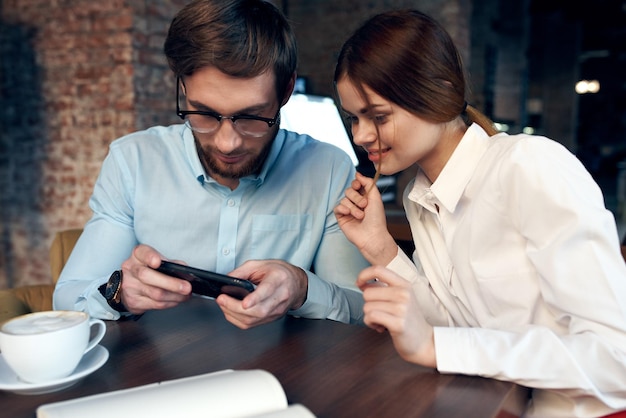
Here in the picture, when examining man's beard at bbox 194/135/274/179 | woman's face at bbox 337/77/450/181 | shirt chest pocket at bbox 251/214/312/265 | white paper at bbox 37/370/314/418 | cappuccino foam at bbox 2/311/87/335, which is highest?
woman's face at bbox 337/77/450/181

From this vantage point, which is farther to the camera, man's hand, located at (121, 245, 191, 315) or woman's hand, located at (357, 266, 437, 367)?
man's hand, located at (121, 245, 191, 315)

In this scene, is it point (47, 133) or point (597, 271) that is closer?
point (597, 271)

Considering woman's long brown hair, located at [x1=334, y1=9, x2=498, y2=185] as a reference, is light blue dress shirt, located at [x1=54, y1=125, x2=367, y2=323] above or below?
below

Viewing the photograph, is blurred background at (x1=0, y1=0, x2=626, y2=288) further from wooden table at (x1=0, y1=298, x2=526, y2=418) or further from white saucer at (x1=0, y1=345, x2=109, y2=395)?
white saucer at (x1=0, y1=345, x2=109, y2=395)

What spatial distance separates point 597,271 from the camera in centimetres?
95

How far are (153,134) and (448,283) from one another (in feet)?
3.28

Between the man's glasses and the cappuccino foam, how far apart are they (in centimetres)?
66

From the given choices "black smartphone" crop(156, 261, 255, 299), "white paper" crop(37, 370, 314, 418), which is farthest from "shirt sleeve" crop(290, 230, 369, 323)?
"white paper" crop(37, 370, 314, 418)

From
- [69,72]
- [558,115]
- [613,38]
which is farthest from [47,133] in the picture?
[613,38]

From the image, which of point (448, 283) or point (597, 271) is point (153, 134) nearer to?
point (448, 283)

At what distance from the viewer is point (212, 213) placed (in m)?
1.56

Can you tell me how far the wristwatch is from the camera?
1147 millimetres

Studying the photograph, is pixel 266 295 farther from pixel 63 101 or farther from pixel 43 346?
pixel 63 101

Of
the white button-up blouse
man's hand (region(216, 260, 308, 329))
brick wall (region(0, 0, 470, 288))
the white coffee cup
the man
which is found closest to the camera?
the white coffee cup
